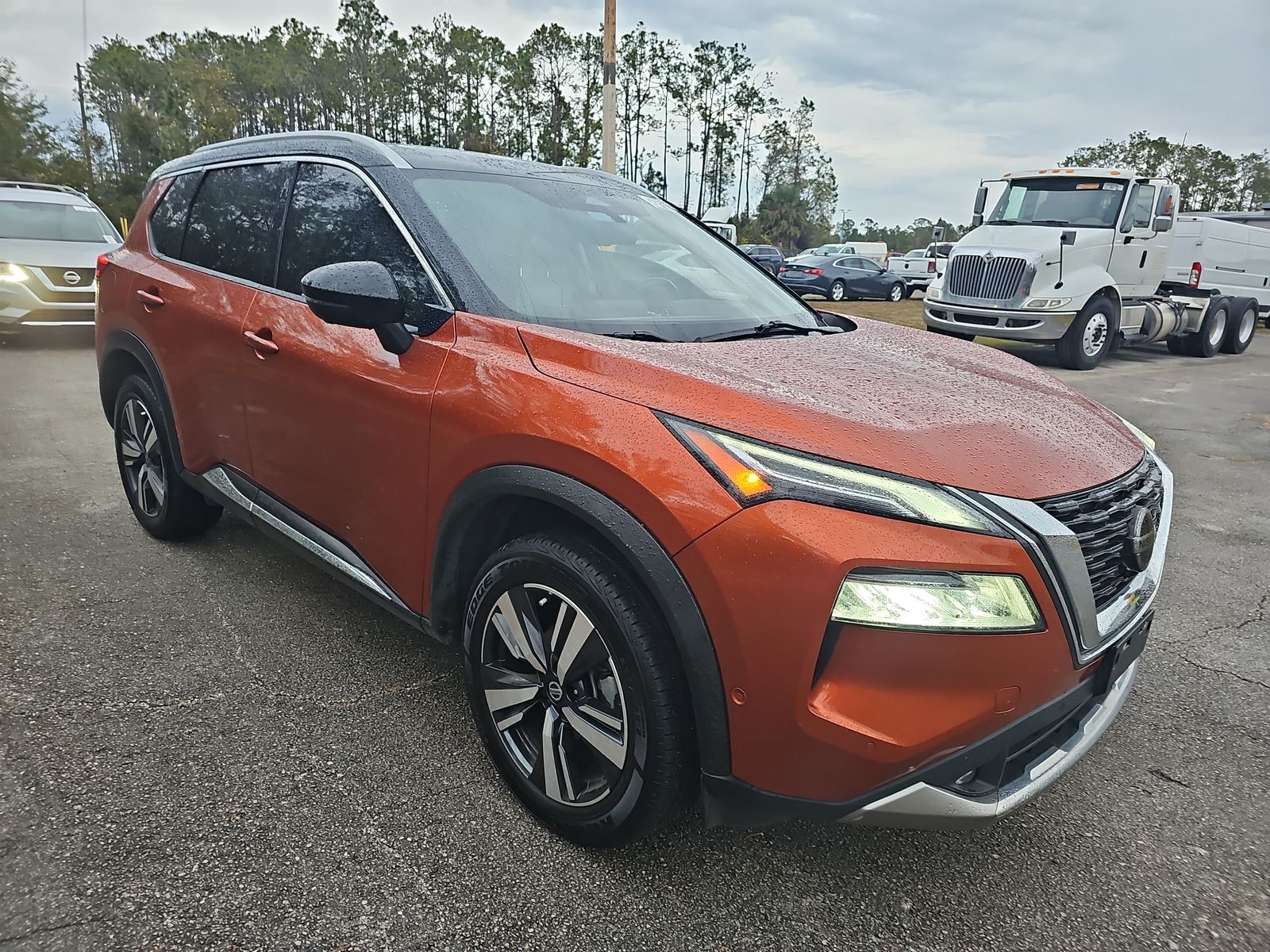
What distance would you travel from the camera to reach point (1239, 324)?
1495 cm

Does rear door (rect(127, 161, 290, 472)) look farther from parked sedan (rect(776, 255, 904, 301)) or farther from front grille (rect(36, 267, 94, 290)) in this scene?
parked sedan (rect(776, 255, 904, 301))

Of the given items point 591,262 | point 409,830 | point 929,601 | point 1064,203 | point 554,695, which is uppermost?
point 1064,203

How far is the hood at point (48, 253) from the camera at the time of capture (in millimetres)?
9328

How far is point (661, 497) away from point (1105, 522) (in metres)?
1.00

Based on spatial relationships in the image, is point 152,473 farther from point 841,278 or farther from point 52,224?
point 841,278

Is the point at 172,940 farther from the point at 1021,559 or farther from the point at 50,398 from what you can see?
the point at 50,398

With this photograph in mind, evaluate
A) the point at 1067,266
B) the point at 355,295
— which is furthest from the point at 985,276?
the point at 355,295

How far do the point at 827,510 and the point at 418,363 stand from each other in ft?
4.09

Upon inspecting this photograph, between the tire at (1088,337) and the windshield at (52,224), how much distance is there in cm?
1251

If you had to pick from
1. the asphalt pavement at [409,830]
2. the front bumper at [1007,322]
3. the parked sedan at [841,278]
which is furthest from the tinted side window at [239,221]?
the parked sedan at [841,278]

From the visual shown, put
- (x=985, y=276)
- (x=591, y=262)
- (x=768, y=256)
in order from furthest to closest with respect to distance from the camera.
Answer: (x=768, y=256) < (x=985, y=276) < (x=591, y=262)

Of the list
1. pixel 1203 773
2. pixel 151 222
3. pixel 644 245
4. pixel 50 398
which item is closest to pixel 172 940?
pixel 644 245

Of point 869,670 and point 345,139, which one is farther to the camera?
point 345,139

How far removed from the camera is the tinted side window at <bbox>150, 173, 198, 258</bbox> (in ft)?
11.6
